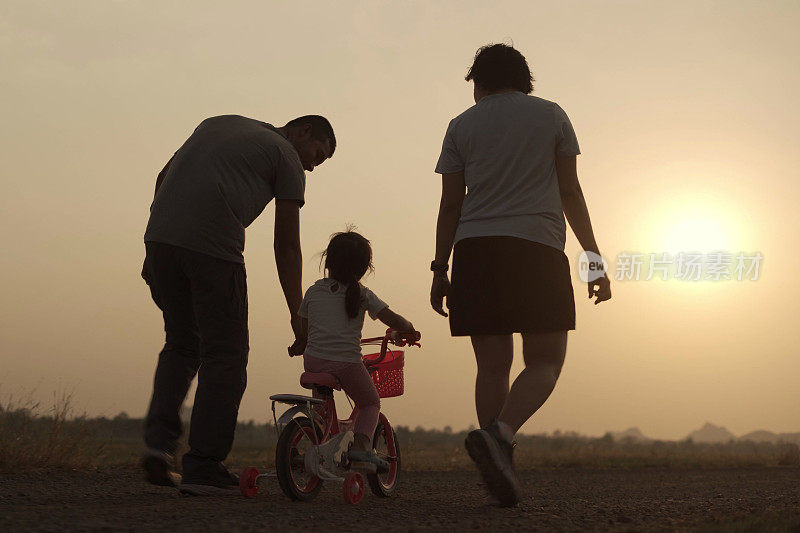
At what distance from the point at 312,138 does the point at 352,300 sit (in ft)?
4.02

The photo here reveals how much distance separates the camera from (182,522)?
4008 millimetres

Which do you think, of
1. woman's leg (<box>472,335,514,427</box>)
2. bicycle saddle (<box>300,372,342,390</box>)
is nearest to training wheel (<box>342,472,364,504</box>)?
bicycle saddle (<box>300,372,342,390</box>)

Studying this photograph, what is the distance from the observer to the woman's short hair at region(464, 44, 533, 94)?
542 centimetres

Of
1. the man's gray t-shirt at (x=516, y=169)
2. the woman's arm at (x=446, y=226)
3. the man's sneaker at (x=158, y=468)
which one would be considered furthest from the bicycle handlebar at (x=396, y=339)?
the man's sneaker at (x=158, y=468)

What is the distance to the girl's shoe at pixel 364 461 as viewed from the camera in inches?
216

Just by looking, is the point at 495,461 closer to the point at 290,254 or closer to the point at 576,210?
the point at 576,210

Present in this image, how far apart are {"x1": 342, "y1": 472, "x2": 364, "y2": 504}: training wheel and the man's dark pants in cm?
77

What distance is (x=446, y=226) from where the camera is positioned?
17.5 feet

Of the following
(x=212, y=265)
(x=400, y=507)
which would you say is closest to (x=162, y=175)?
(x=212, y=265)

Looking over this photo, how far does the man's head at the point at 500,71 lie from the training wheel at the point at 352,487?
239 centimetres

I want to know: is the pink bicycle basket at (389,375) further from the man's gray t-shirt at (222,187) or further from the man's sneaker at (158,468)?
the man's sneaker at (158,468)

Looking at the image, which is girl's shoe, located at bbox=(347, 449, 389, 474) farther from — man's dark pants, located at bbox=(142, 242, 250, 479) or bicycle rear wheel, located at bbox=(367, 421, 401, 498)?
man's dark pants, located at bbox=(142, 242, 250, 479)

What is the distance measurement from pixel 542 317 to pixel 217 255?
6.46 ft

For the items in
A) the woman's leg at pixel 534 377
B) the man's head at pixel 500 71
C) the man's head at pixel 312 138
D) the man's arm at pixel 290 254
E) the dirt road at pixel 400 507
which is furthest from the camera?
the man's head at pixel 312 138
